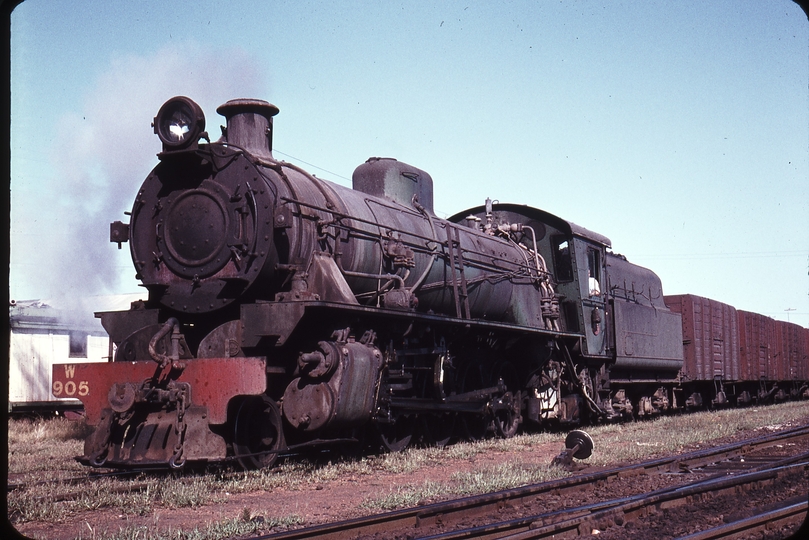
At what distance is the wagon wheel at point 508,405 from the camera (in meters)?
11.8

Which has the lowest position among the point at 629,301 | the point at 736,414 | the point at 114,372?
Result: the point at 736,414

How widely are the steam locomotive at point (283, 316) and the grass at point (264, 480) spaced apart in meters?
0.31

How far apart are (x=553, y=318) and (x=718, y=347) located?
1041 centimetres

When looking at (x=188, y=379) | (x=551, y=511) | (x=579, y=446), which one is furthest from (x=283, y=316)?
(x=579, y=446)

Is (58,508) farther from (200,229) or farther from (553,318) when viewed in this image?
(553,318)

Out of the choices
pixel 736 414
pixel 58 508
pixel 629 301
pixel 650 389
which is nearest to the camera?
pixel 58 508

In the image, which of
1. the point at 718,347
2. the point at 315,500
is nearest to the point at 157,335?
the point at 315,500

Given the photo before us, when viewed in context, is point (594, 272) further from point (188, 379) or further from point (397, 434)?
point (188, 379)

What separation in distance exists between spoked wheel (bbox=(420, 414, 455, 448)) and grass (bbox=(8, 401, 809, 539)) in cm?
35

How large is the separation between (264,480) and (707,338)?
16097 mm

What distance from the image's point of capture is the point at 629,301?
16094 millimetres

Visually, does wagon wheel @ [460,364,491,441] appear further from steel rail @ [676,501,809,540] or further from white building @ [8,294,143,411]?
white building @ [8,294,143,411]

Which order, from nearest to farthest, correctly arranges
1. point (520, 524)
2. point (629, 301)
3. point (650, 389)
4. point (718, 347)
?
point (520, 524), point (629, 301), point (650, 389), point (718, 347)

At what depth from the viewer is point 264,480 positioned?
281 inches
